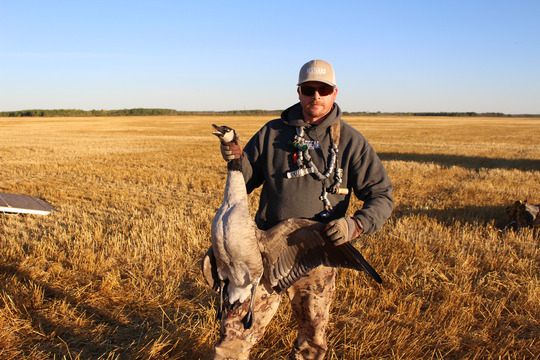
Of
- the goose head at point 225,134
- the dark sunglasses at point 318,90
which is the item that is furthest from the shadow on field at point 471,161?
the goose head at point 225,134

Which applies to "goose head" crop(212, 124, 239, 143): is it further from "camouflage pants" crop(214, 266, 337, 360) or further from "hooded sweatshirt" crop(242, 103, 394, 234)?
"camouflage pants" crop(214, 266, 337, 360)

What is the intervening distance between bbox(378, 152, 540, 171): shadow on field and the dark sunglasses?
527 inches

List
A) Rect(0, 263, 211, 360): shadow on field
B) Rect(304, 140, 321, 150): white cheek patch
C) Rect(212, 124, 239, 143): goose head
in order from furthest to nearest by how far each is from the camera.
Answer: Rect(0, 263, 211, 360): shadow on field < Rect(304, 140, 321, 150): white cheek patch < Rect(212, 124, 239, 143): goose head

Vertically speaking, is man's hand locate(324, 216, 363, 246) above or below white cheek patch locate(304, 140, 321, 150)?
below

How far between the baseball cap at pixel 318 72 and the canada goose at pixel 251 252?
2.15 feet

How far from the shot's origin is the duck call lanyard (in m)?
2.66

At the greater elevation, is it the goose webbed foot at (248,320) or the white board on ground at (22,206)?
the goose webbed foot at (248,320)

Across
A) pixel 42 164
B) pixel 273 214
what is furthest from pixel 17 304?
pixel 42 164

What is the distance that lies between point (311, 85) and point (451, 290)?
2987 millimetres

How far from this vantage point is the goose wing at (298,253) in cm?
242

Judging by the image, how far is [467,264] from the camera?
482 cm

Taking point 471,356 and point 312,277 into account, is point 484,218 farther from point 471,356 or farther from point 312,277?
point 312,277

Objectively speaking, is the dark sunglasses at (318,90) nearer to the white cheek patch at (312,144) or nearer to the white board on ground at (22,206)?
the white cheek patch at (312,144)

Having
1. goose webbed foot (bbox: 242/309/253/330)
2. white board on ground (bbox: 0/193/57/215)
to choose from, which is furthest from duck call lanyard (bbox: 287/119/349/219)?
white board on ground (bbox: 0/193/57/215)
